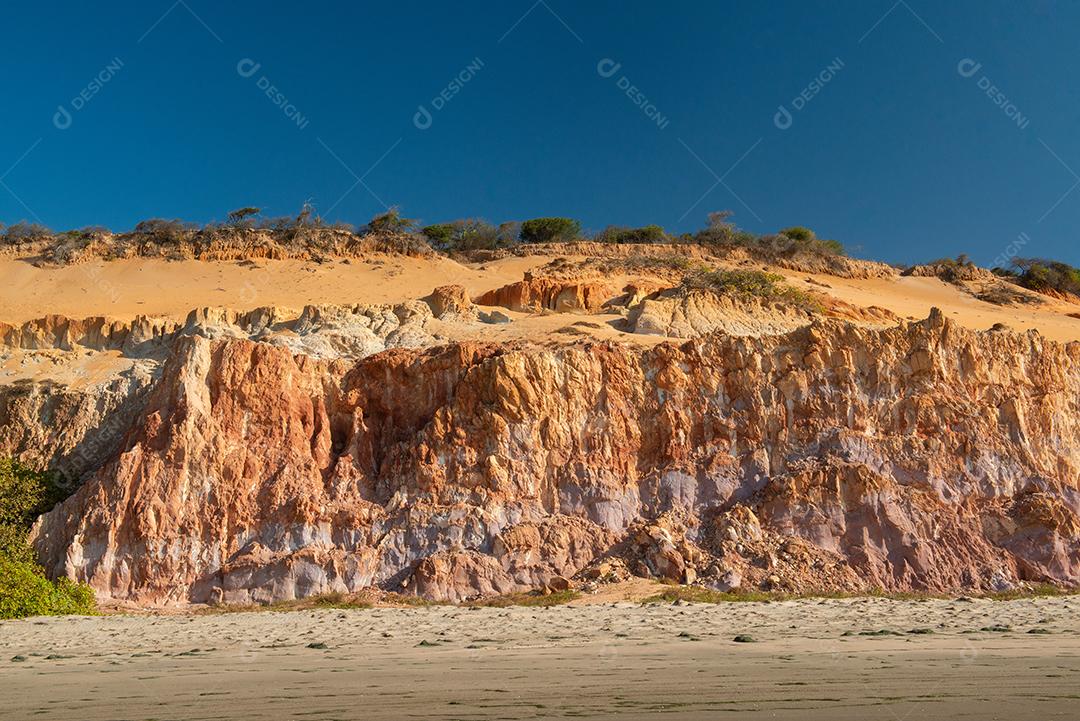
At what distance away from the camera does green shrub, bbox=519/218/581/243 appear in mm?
57031

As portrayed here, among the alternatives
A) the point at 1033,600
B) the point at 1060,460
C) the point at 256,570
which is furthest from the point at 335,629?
the point at 1060,460

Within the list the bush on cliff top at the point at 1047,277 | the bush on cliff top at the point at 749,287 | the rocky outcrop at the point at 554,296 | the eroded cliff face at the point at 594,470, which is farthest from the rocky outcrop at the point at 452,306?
the bush on cliff top at the point at 1047,277

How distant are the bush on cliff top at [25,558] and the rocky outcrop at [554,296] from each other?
15427 millimetres

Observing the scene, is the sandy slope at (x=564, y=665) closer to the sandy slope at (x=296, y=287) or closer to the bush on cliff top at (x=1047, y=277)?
the sandy slope at (x=296, y=287)

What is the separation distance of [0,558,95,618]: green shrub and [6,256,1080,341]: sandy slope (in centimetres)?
1863

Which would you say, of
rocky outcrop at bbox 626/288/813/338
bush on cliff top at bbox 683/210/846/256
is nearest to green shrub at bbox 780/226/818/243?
bush on cliff top at bbox 683/210/846/256

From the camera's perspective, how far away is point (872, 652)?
27.7ft

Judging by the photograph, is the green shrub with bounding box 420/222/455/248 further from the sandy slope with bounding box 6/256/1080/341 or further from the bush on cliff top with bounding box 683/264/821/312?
the bush on cliff top with bounding box 683/264/821/312

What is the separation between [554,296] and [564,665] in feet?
71.3

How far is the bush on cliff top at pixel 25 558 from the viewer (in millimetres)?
13898

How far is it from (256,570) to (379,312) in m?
10.1

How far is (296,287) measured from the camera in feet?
123

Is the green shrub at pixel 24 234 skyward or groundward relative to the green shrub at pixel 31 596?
skyward

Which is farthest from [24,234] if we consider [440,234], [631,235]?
[631,235]
